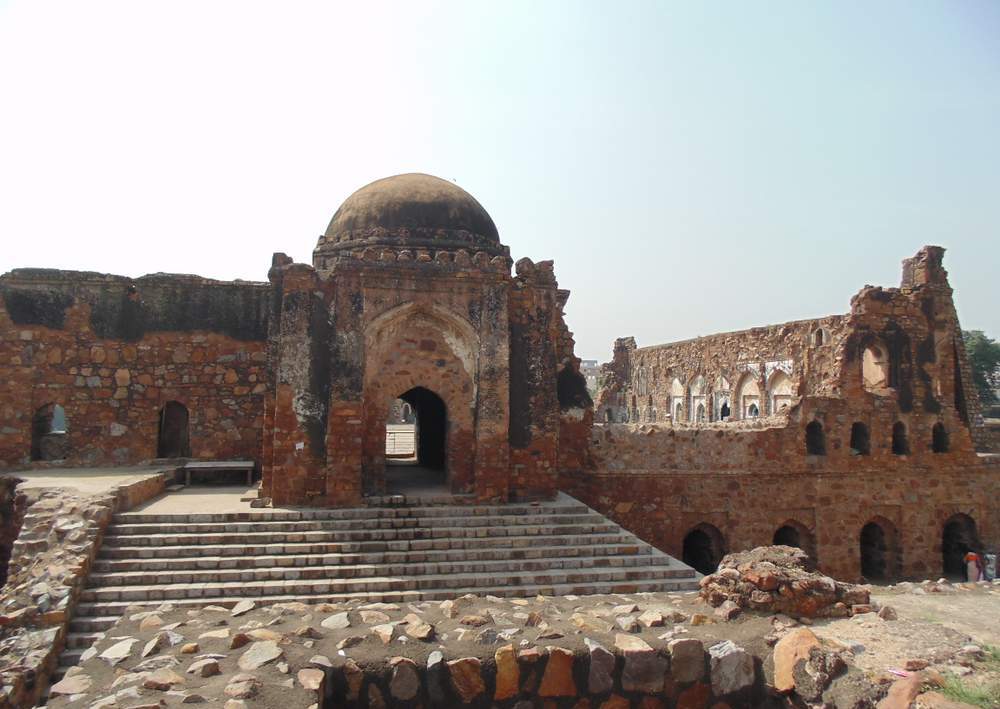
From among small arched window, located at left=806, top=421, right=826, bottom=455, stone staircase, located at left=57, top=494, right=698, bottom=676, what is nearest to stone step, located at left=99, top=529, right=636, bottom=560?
stone staircase, located at left=57, top=494, right=698, bottom=676

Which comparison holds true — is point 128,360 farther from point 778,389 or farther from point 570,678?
point 778,389

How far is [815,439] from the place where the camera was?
14422mm

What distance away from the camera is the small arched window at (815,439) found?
14234mm

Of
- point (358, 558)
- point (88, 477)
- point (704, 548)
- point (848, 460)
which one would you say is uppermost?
point (88, 477)

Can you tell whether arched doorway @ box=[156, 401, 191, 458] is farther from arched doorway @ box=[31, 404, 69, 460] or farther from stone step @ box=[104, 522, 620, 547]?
stone step @ box=[104, 522, 620, 547]

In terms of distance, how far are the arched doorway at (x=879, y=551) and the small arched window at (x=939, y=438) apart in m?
2.25

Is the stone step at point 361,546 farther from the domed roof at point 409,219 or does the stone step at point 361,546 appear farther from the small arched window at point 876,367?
the small arched window at point 876,367

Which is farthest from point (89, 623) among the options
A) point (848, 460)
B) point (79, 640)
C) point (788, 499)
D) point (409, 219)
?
point (848, 460)

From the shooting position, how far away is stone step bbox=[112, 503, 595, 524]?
29.0ft

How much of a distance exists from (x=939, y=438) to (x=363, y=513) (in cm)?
1314

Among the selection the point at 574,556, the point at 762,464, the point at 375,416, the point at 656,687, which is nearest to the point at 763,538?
the point at 762,464

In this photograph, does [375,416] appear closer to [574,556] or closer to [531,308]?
[531,308]

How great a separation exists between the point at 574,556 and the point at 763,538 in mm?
6073

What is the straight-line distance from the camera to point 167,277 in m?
12.4
